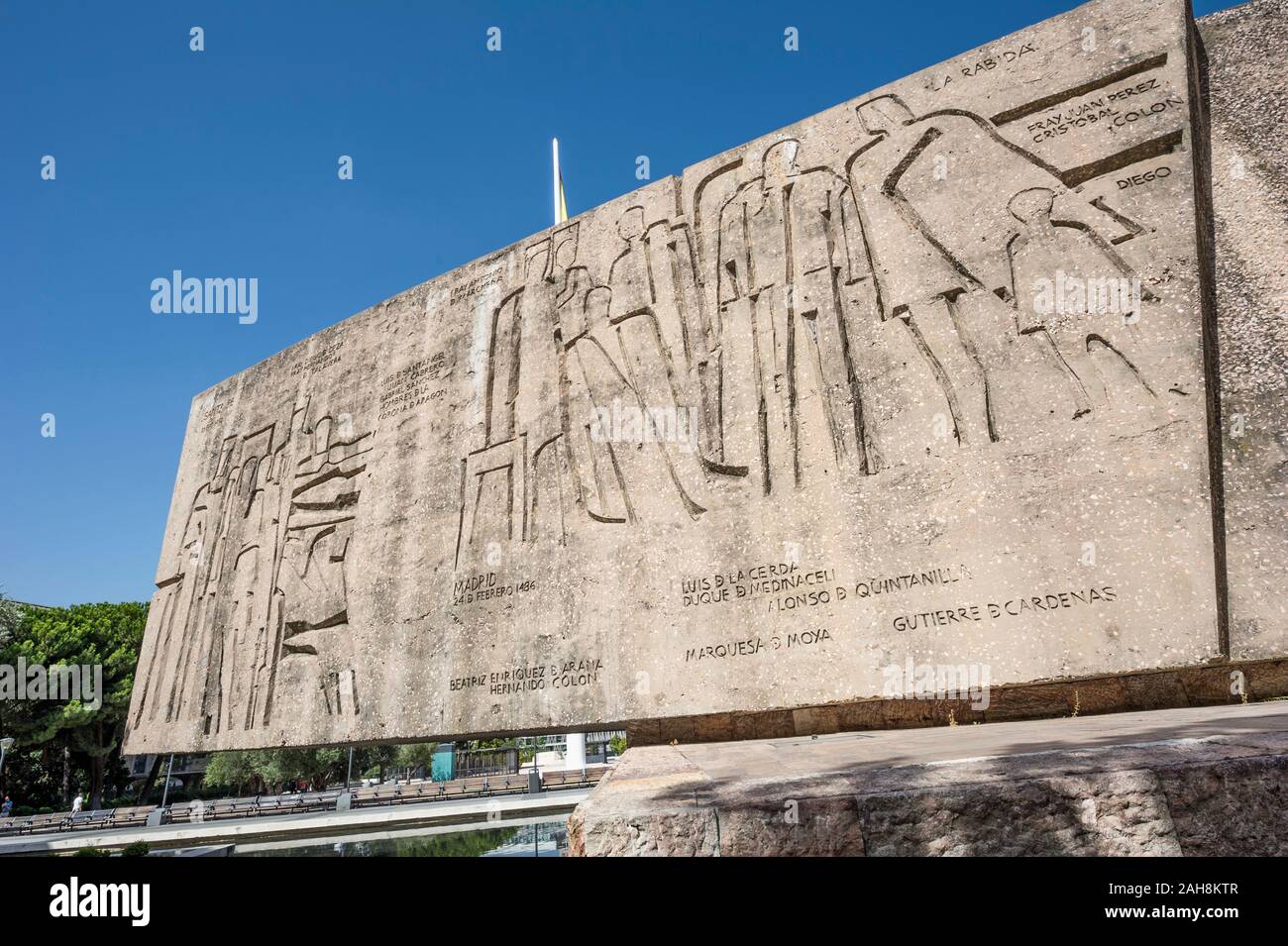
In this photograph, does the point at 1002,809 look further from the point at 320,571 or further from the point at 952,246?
the point at 320,571

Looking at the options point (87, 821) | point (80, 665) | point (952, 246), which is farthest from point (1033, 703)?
point (80, 665)

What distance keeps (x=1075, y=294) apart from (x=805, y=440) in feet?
5.80

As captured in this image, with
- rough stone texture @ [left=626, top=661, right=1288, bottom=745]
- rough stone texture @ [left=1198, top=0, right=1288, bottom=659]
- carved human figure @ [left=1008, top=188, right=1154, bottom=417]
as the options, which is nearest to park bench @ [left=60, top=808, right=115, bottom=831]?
rough stone texture @ [left=626, top=661, right=1288, bottom=745]

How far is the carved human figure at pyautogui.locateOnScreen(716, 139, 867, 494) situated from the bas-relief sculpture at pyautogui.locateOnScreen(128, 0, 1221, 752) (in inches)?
0.9

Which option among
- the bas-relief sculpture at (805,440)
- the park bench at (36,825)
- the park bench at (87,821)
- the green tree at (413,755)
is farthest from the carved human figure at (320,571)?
the green tree at (413,755)

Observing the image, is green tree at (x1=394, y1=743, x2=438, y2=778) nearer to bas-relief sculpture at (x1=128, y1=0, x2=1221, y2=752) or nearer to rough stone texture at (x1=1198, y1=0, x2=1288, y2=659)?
bas-relief sculpture at (x1=128, y1=0, x2=1221, y2=752)

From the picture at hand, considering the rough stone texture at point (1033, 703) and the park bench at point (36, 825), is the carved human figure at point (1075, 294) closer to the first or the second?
the rough stone texture at point (1033, 703)

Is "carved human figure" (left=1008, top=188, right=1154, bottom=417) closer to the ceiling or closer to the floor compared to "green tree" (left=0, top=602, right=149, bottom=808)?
closer to the ceiling

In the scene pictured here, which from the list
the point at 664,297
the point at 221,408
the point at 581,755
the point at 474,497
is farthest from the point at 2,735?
the point at 664,297

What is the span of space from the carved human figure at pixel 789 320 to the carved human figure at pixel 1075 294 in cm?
103

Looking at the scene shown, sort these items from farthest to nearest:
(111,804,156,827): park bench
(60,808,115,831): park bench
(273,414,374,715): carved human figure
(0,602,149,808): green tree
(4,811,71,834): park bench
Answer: (0,602,149,808): green tree → (111,804,156,827): park bench → (60,808,115,831): park bench → (4,811,71,834): park bench → (273,414,374,715): carved human figure

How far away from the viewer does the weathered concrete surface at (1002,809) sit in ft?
5.78

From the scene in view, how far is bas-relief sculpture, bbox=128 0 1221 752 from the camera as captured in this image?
13.5 ft
